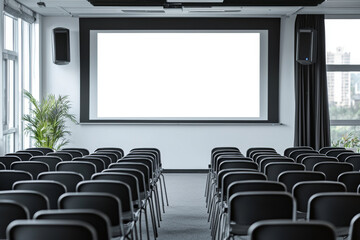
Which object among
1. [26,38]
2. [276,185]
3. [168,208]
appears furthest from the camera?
[26,38]

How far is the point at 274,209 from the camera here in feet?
15.5

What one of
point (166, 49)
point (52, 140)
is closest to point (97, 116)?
point (52, 140)

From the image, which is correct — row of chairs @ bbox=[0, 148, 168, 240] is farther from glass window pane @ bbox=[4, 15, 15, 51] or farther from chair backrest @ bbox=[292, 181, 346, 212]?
glass window pane @ bbox=[4, 15, 15, 51]

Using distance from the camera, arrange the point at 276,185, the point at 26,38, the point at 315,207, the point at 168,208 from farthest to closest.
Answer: the point at 26,38 → the point at 168,208 → the point at 276,185 → the point at 315,207

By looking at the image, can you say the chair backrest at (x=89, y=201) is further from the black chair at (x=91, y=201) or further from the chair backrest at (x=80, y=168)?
the chair backrest at (x=80, y=168)

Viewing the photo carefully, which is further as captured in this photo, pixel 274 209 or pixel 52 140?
pixel 52 140

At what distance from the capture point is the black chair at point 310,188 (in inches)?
209

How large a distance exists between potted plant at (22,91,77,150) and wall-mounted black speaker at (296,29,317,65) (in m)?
5.35

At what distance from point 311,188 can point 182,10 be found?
328 inches

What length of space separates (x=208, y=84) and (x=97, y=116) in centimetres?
271

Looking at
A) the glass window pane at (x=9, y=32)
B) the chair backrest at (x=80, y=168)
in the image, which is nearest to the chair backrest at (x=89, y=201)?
the chair backrest at (x=80, y=168)

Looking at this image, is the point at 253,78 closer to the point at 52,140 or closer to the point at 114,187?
the point at 52,140

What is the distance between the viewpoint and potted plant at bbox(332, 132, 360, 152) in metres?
14.1

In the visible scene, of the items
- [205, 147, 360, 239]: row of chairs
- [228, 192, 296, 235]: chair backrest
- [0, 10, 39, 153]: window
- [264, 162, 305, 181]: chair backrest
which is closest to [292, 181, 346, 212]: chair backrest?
[205, 147, 360, 239]: row of chairs
